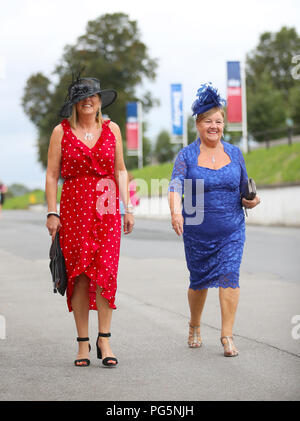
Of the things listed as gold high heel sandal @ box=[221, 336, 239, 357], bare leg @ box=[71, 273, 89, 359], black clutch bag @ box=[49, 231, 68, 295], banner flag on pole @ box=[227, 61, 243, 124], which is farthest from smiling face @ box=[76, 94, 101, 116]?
banner flag on pole @ box=[227, 61, 243, 124]

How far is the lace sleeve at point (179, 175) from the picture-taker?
6.21 m

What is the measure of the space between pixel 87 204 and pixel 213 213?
99 cm

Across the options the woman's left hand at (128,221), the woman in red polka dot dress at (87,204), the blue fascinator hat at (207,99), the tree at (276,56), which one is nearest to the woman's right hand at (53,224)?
the woman in red polka dot dress at (87,204)

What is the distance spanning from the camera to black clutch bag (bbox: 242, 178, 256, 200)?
20.3ft

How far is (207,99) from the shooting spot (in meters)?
6.25

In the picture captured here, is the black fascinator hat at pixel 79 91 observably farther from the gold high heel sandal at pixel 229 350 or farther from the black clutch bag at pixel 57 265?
the gold high heel sandal at pixel 229 350

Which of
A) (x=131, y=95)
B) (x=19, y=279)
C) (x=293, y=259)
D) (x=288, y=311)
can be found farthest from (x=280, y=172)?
(x=131, y=95)

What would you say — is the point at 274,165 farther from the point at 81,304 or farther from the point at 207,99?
the point at 81,304

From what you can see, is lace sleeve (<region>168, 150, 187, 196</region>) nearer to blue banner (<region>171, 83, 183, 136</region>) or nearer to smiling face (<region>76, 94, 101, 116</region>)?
smiling face (<region>76, 94, 101, 116</region>)

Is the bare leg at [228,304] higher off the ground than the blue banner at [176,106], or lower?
lower

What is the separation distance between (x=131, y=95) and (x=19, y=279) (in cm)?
5760

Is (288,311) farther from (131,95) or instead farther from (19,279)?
(131,95)

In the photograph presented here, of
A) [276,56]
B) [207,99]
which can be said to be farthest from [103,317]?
[276,56]


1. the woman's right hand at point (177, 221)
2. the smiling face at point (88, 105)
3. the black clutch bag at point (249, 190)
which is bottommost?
the woman's right hand at point (177, 221)
